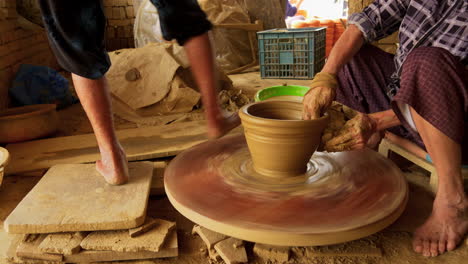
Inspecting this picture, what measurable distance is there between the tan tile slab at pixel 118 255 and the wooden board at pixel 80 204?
0.34ft

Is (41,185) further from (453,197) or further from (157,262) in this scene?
(453,197)

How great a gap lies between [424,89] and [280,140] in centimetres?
66

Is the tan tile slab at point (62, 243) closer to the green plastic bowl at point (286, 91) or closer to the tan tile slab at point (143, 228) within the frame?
the tan tile slab at point (143, 228)

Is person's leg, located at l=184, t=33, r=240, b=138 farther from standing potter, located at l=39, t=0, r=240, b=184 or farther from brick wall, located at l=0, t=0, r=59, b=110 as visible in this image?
brick wall, located at l=0, t=0, r=59, b=110

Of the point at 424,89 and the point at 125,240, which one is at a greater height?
the point at 424,89

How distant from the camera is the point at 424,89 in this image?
5.51 feet

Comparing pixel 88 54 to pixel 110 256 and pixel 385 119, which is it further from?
pixel 385 119

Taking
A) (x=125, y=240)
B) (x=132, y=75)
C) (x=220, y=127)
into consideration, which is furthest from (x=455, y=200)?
(x=132, y=75)

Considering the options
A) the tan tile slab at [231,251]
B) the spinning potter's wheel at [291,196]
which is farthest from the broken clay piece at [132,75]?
the tan tile slab at [231,251]

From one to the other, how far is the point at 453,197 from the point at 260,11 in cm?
537

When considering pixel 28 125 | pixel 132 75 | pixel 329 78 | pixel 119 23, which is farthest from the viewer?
pixel 119 23

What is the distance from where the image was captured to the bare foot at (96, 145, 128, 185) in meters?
1.96

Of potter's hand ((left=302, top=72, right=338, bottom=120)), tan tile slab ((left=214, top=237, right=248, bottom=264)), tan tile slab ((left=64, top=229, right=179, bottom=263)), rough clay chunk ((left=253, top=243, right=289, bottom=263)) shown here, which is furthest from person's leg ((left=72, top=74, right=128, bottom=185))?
potter's hand ((left=302, top=72, right=338, bottom=120))

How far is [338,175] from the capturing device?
1.79 m
